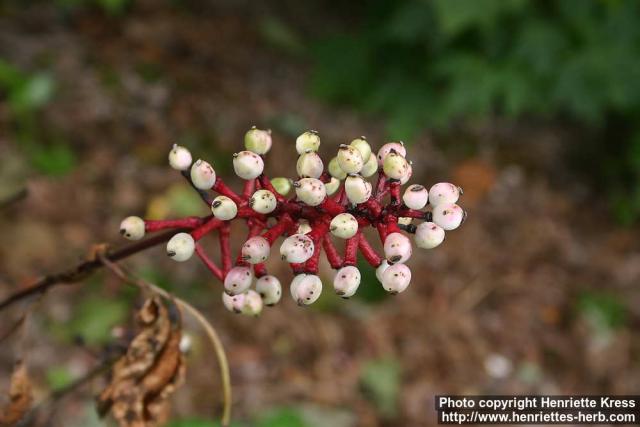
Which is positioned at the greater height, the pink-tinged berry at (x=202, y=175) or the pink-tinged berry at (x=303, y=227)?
the pink-tinged berry at (x=202, y=175)

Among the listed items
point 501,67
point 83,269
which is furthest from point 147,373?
point 501,67

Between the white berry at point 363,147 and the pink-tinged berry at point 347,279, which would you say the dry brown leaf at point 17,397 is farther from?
the white berry at point 363,147

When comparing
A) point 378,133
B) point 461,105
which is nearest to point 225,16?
point 378,133

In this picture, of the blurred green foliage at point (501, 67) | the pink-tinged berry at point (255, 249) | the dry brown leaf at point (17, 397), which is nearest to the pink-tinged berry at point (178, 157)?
the pink-tinged berry at point (255, 249)

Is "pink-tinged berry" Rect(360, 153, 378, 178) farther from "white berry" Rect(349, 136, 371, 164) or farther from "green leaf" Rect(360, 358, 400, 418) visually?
"green leaf" Rect(360, 358, 400, 418)

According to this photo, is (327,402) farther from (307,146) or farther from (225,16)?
(225,16)

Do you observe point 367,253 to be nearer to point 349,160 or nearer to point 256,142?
point 349,160

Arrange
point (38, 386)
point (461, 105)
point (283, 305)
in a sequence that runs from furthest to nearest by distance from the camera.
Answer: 1. point (461, 105)
2. point (283, 305)
3. point (38, 386)

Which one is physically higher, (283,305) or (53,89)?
(53,89)
